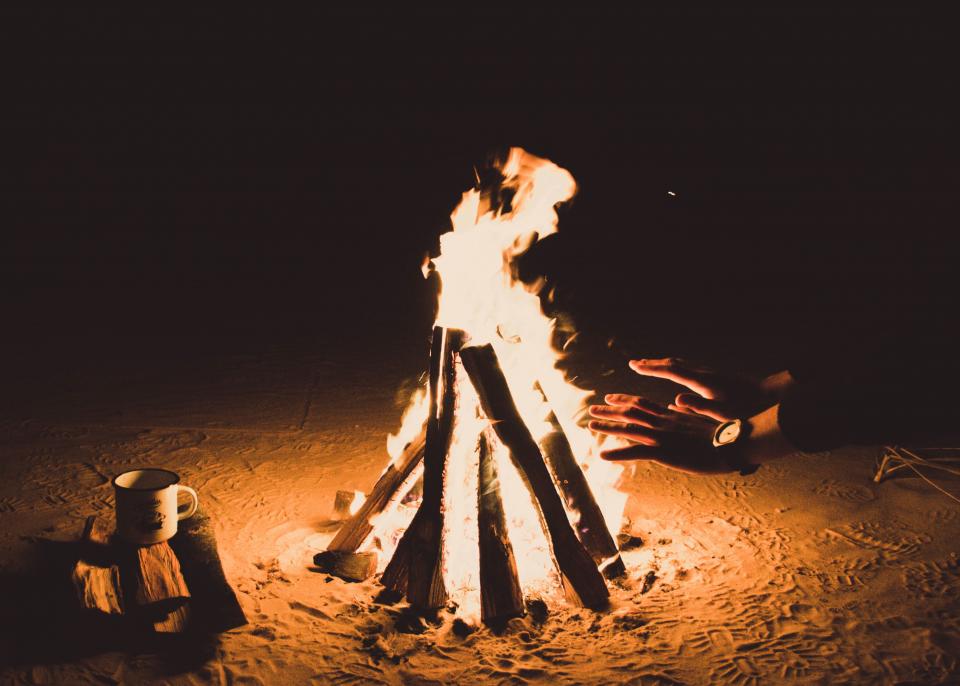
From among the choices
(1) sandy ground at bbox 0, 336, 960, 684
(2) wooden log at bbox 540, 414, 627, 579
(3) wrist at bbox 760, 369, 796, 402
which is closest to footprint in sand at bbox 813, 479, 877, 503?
(1) sandy ground at bbox 0, 336, 960, 684

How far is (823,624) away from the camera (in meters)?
3.23

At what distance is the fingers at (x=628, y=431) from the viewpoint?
2369 mm

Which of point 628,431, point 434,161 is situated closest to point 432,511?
point 628,431

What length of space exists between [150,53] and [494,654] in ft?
77.5

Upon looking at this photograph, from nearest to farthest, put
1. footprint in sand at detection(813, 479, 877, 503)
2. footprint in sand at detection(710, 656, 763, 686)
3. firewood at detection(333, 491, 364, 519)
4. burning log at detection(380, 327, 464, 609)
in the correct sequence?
footprint in sand at detection(710, 656, 763, 686), burning log at detection(380, 327, 464, 609), firewood at detection(333, 491, 364, 519), footprint in sand at detection(813, 479, 877, 503)

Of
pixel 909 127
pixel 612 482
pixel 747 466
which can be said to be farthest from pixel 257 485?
pixel 909 127

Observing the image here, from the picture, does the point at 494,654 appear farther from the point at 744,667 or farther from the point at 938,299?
the point at 938,299

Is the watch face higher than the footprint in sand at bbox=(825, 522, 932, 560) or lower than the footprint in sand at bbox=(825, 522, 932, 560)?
higher

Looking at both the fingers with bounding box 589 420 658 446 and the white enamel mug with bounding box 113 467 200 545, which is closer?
the fingers with bounding box 589 420 658 446

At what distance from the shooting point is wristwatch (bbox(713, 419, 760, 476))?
2195 millimetres

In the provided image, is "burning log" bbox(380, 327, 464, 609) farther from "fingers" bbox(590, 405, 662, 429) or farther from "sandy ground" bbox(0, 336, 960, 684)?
"fingers" bbox(590, 405, 662, 429)

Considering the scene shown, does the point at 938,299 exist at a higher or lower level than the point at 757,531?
higher

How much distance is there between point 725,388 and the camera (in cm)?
267

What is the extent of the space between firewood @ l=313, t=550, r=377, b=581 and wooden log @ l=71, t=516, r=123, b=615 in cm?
94
